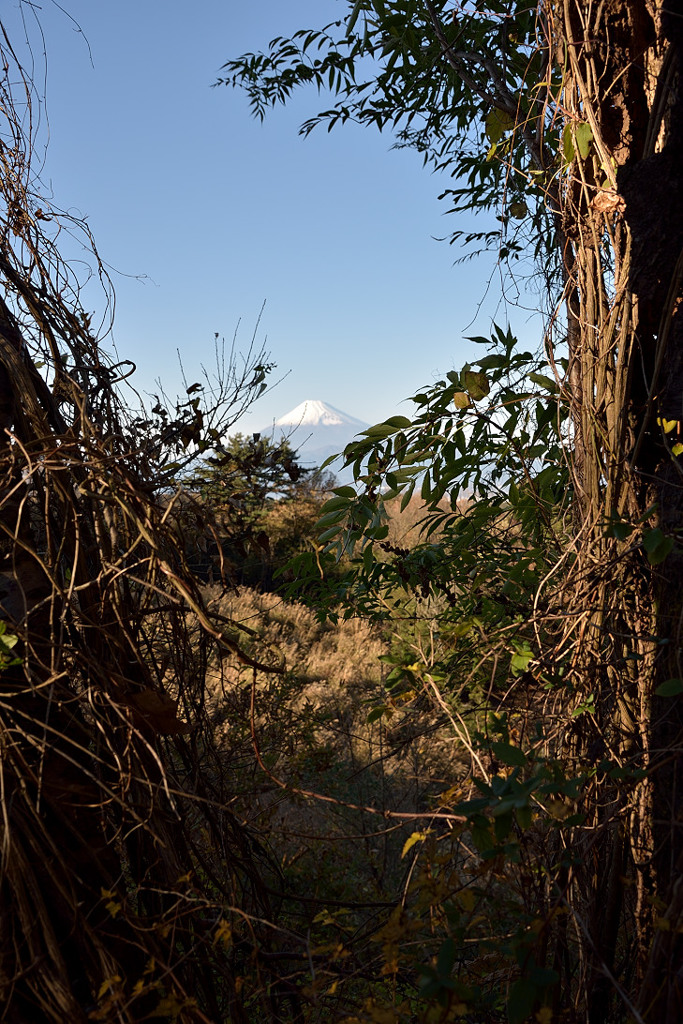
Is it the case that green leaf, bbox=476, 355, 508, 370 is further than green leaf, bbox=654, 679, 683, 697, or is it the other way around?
green leaf, bbox=476, 355, 508, 370

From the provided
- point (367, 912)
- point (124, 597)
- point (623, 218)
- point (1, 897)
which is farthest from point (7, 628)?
point (367, 912)

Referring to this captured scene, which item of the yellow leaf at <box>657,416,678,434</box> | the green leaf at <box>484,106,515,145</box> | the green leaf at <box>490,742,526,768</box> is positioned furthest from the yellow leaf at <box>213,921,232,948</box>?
the green leaf at <box>484,106,515,145</box>

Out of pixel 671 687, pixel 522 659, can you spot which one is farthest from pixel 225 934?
pixel 671 687

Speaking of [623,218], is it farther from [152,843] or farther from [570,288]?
[152,843]

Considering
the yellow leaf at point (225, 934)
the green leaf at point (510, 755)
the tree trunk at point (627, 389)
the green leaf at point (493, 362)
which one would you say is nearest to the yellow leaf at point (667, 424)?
the tree trunk at point (627, 389)

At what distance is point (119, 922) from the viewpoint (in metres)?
1.60

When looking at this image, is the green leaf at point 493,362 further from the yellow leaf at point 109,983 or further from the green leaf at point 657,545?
the yellow leaf at point 109,983

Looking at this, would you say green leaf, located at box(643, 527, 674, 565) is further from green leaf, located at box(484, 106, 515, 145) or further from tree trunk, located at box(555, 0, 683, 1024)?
green leaf, located at box(484, 106, 515, 145)

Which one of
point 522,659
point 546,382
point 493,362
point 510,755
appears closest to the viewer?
point 510,755

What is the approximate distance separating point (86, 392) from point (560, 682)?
130 centimetres

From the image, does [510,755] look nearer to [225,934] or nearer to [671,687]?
[671,687]

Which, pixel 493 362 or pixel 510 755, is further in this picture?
pixel 493 362

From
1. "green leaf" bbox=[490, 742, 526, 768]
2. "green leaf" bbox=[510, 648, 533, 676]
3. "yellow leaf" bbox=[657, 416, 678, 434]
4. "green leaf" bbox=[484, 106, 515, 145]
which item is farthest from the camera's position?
"green leaf" bbox=[484, 106, 515, 145]

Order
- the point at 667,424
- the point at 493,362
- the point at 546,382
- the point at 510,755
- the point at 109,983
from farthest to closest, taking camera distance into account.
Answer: the point at 493,362
the point at 546,382
the point at 667,424
the point at 109,983
the point at 510,755
